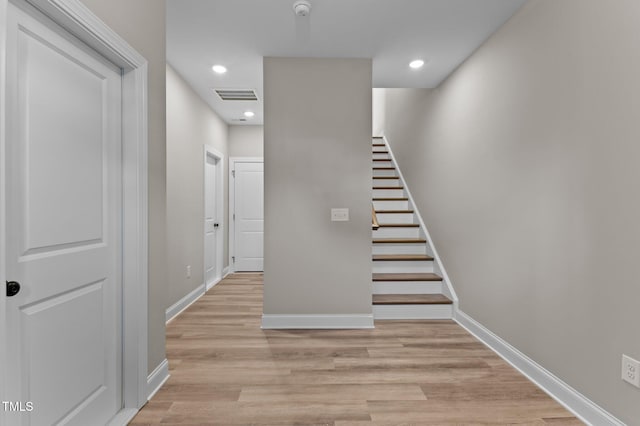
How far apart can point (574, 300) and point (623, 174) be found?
2.42 ft

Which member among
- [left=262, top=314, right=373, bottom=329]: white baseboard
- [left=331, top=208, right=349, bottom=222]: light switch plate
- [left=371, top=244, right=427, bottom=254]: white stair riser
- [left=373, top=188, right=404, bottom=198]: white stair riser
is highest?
[left=373, top=188, right=404, bottom=198]: white stair riser

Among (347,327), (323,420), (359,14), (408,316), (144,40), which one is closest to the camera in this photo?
(323,420)

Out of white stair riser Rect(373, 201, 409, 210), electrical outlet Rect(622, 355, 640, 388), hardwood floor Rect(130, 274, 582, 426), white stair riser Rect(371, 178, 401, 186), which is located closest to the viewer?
electrical outlet Rect(622, 355, 640, 388)

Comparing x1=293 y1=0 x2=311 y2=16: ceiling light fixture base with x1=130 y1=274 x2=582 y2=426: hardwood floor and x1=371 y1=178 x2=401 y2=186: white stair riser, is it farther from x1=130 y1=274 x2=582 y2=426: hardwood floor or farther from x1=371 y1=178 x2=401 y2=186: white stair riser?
x1=371 y1=178 x2=401 y2=186: white stair riser

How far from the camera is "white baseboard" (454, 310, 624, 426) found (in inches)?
66.8

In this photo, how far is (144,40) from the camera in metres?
1.89

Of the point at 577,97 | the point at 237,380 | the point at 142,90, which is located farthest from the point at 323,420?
the point at 577,97

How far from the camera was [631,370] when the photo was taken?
1525 mm

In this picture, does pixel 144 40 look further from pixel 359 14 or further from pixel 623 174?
pixel 623 174

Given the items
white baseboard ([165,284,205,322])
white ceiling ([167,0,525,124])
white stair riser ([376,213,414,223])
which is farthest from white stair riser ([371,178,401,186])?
white baseboard ([165,284,205,322])

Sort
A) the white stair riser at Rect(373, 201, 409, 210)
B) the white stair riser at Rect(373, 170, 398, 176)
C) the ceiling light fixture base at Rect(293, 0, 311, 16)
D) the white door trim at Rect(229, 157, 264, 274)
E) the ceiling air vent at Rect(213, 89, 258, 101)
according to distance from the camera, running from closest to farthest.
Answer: the ceiling light fixture base at Rect(293, 0, 311, 16)
the ceiling air vent at Rect(213, 89, 258, 101)
the white stair riser at Rect(373, 201, 409, 210)
the white stair riser at Rect(373, 170, 398, 176)
the white door trim at Rect(229, 157, 264, 274)

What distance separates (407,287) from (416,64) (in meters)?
2.28

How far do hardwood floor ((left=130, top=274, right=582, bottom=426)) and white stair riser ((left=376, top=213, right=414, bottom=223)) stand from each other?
5.23ft

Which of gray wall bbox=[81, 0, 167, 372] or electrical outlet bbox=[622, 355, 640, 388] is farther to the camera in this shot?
gray wall bbox=[81, 0, 167, 372]
